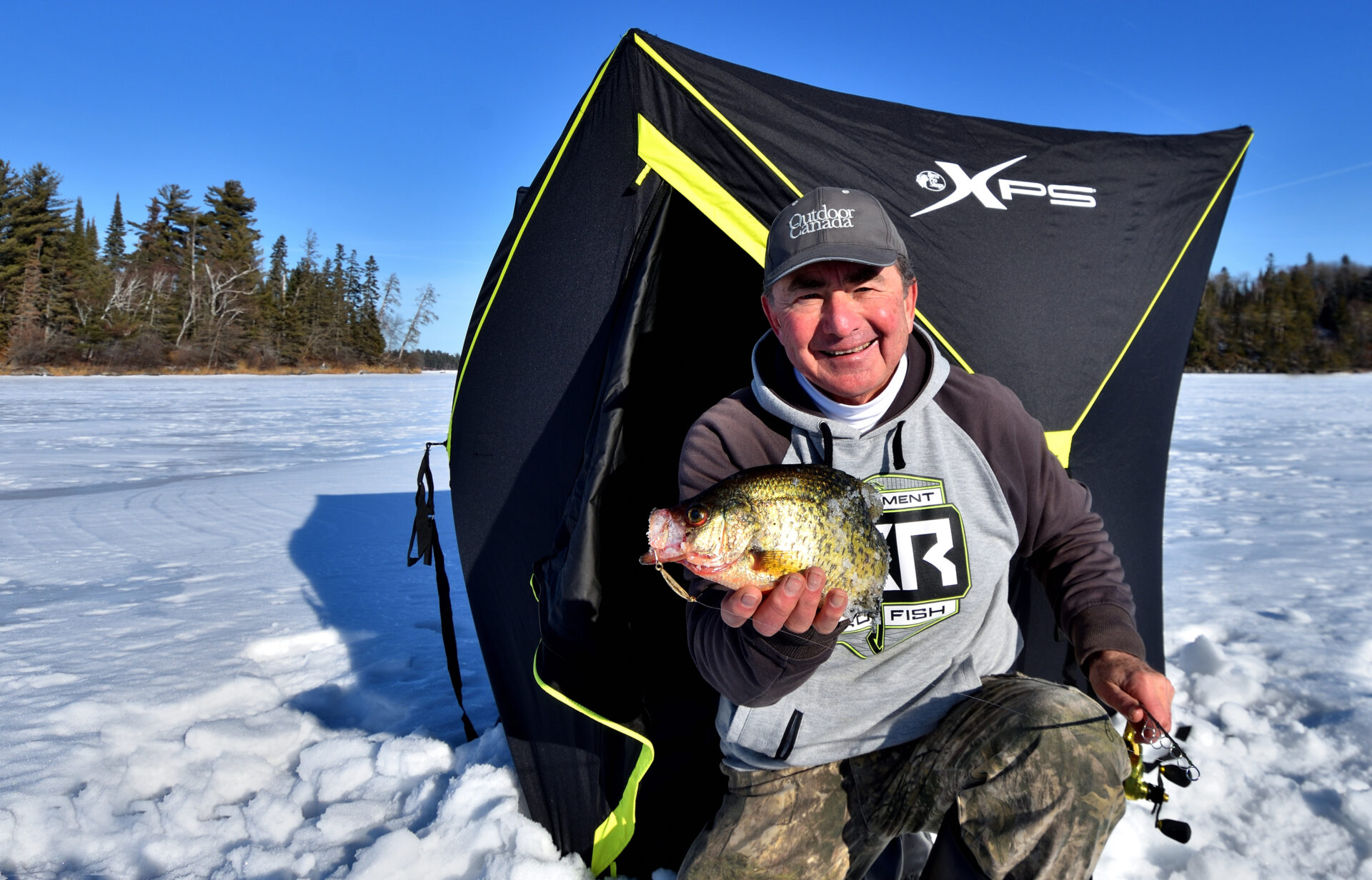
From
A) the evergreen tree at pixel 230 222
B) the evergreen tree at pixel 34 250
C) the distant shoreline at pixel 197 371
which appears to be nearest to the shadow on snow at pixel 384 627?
the distant shoreline at pixel 197 371

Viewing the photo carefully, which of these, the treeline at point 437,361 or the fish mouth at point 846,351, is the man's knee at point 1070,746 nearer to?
the fish mouth at point 846,351

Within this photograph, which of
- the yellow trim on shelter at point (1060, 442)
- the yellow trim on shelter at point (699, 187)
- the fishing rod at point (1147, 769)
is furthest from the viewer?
the yellow trim on shelter at point (1060, 442)

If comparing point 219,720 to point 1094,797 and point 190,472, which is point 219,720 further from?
point 190,472

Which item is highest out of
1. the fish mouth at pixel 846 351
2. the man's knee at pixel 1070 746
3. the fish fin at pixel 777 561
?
the fish mouth at pixel 846 351

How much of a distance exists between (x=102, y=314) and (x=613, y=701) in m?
53.6

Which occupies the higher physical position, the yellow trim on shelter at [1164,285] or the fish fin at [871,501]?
the yellow trim on shelter at [1164,285]

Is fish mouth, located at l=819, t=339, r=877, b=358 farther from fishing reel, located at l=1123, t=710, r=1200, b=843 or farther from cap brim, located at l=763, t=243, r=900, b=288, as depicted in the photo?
fishing reel, located at l=1123, t=710, r=1200, b=843

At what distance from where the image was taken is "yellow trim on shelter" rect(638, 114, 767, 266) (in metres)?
2.49

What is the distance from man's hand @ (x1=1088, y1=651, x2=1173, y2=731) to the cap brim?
115 centimetres

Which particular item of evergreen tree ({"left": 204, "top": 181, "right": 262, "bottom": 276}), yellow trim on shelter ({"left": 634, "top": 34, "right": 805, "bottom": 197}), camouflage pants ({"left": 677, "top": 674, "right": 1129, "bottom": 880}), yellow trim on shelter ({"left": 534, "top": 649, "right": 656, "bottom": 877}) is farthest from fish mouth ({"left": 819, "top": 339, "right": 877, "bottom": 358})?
evergreen tree ({"left": 204, "top": 181, "right": 262, "bottom": 276})

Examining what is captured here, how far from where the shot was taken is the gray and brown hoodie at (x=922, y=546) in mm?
1944

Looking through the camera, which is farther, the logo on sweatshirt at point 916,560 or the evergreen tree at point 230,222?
the evergreen tree at point 230,222

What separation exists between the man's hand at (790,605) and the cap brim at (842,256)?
31.1 inches

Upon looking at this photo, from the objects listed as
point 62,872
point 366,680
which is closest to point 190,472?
point 366,680
